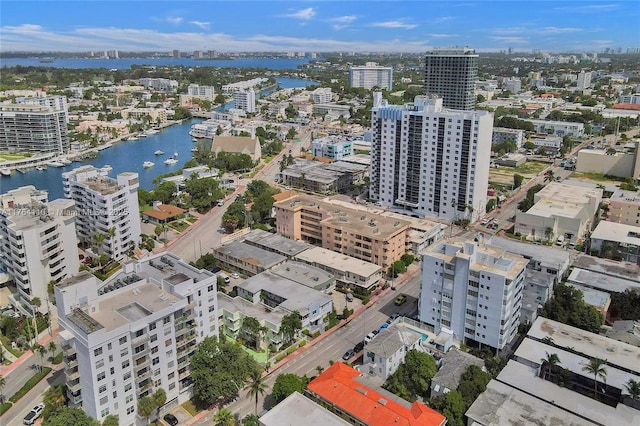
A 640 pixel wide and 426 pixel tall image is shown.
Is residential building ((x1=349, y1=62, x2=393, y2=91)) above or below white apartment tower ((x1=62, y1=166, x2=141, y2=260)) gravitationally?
above

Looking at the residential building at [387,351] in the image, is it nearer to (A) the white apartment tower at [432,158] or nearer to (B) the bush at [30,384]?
(B) the bush at [30,384]

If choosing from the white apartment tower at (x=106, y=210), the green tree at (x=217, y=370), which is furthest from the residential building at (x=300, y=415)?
the white apartment tower at (x=106, y=210)

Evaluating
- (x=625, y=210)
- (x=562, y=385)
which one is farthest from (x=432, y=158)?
(x=562, y=385)

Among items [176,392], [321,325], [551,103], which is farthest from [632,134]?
[176,392]

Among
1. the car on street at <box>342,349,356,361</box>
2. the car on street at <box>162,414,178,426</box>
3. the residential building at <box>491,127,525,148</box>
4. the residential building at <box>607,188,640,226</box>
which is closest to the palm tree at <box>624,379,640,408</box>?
the car on street at <box>342,349,356,361</box>

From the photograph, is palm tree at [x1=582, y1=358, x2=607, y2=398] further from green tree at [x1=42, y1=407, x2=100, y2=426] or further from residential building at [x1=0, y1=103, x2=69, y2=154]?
residential building at [x1=0, y1=103, x2=69, y2=154]

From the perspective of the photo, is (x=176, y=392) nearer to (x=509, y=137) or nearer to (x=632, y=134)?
(x=509, y=137)

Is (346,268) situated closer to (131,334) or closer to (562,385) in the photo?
(562,385)
